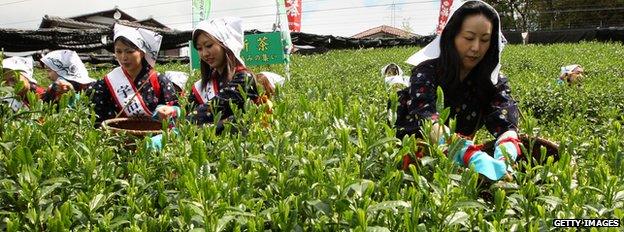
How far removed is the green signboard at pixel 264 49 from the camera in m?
6.66

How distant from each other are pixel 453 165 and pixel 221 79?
220 centimetres

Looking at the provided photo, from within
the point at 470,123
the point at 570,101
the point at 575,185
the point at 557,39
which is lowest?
the point at 557,39

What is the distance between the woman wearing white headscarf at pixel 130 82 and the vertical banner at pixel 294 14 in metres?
14.6

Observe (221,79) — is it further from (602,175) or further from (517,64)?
(517,64)

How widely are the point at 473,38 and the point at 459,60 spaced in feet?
0.34

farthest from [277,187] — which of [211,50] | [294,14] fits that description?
[294,14]

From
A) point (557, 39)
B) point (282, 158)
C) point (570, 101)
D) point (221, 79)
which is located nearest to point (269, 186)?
point (282, 158)

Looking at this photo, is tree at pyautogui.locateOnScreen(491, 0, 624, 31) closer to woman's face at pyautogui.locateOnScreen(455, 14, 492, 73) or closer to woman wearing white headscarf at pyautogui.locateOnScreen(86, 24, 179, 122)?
woman wearing white headscarf at pyautogui.locateOnScreen(86, 24, 179, 122)

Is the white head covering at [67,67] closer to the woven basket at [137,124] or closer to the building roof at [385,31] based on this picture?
the woven basket at [137,124]

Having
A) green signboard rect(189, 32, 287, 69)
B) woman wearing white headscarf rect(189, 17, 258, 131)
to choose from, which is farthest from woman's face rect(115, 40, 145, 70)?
green signboard rect(189, 32, 287, 69)

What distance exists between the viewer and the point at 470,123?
2.38 meters

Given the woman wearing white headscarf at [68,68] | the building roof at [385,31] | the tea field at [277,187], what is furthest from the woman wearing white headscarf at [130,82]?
the building roof at [385,31]

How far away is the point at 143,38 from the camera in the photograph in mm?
3512

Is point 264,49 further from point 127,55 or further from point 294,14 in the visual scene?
point 294,14
